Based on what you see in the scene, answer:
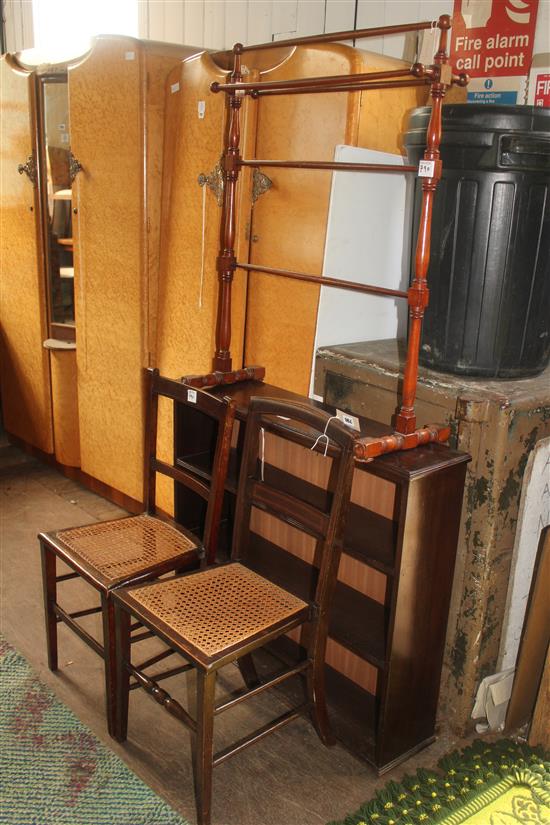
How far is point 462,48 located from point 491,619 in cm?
179

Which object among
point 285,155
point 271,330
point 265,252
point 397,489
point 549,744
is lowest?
point 549,744

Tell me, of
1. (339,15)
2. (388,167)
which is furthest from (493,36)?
(388,167)

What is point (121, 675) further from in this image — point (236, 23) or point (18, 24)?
point (18, 24)

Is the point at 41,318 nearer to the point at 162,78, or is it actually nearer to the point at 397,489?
the point at 162,78

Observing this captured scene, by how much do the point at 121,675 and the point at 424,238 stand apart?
53.0 inches

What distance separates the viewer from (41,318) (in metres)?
3.65

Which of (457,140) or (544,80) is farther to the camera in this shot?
(544,80)

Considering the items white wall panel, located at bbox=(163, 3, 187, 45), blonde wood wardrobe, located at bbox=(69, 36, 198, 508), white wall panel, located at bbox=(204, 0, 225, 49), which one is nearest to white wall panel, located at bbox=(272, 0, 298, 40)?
white wall panel, located at bbox=(204, 0, 225, 49)

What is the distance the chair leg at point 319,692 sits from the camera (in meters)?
1.87

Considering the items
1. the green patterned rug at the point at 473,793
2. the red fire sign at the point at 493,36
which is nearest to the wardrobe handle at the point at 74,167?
the red fire sign at the point at 493,36

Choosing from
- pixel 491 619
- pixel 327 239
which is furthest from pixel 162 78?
pixel 491 619

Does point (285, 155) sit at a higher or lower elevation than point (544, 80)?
lower

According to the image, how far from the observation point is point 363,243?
2.29 meters

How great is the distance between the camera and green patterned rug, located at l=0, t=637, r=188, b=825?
5.83 feet
